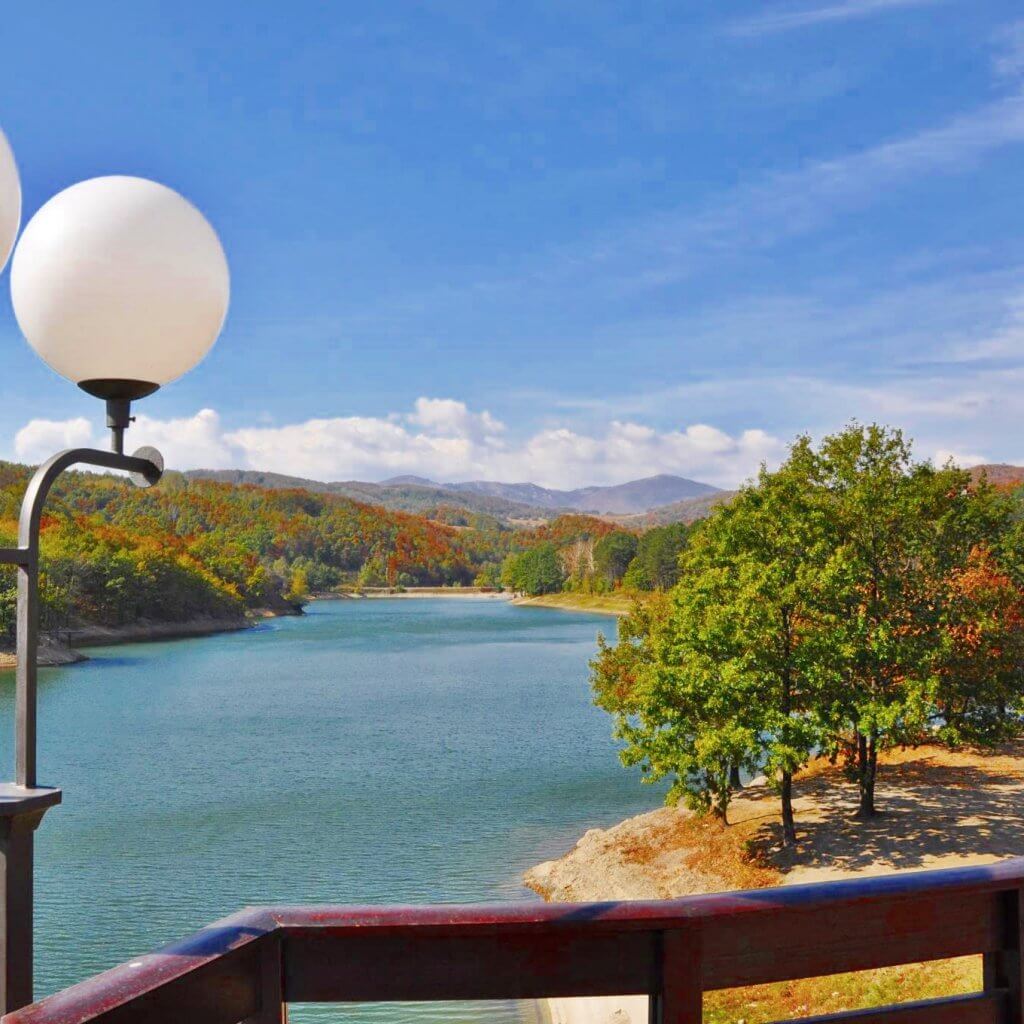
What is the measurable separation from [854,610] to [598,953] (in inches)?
564

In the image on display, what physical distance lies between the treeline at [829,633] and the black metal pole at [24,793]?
40.3 feet

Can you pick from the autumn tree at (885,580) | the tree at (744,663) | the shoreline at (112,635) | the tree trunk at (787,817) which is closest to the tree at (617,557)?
the shoreline at (112,635)

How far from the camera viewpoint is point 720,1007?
9227 millimetres

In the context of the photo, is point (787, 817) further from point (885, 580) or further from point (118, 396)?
point (118, 396)

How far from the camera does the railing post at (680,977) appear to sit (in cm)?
146

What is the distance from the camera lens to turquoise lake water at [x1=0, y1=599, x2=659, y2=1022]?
13758 mm

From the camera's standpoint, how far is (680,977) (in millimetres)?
1466

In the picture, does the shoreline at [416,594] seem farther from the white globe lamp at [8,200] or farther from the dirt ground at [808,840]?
the white globe lamp at [8,200]

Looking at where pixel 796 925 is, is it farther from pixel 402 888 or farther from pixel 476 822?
pixel 476 822

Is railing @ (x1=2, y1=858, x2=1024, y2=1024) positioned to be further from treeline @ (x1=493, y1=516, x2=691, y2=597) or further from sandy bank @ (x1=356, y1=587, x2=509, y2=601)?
sandy bank @ (x1=356, y1=587, x2=509, y2=601)

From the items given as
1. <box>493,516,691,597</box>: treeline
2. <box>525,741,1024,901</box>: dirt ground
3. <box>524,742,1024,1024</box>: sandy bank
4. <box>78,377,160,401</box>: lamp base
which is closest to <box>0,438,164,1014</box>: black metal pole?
<box>78,377,160,401</box>: lamp base

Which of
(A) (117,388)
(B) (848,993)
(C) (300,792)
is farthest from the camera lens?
(C) (300,792)

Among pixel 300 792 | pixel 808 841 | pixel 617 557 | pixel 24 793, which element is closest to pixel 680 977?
pixel 24 793

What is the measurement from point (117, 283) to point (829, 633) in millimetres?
13505
